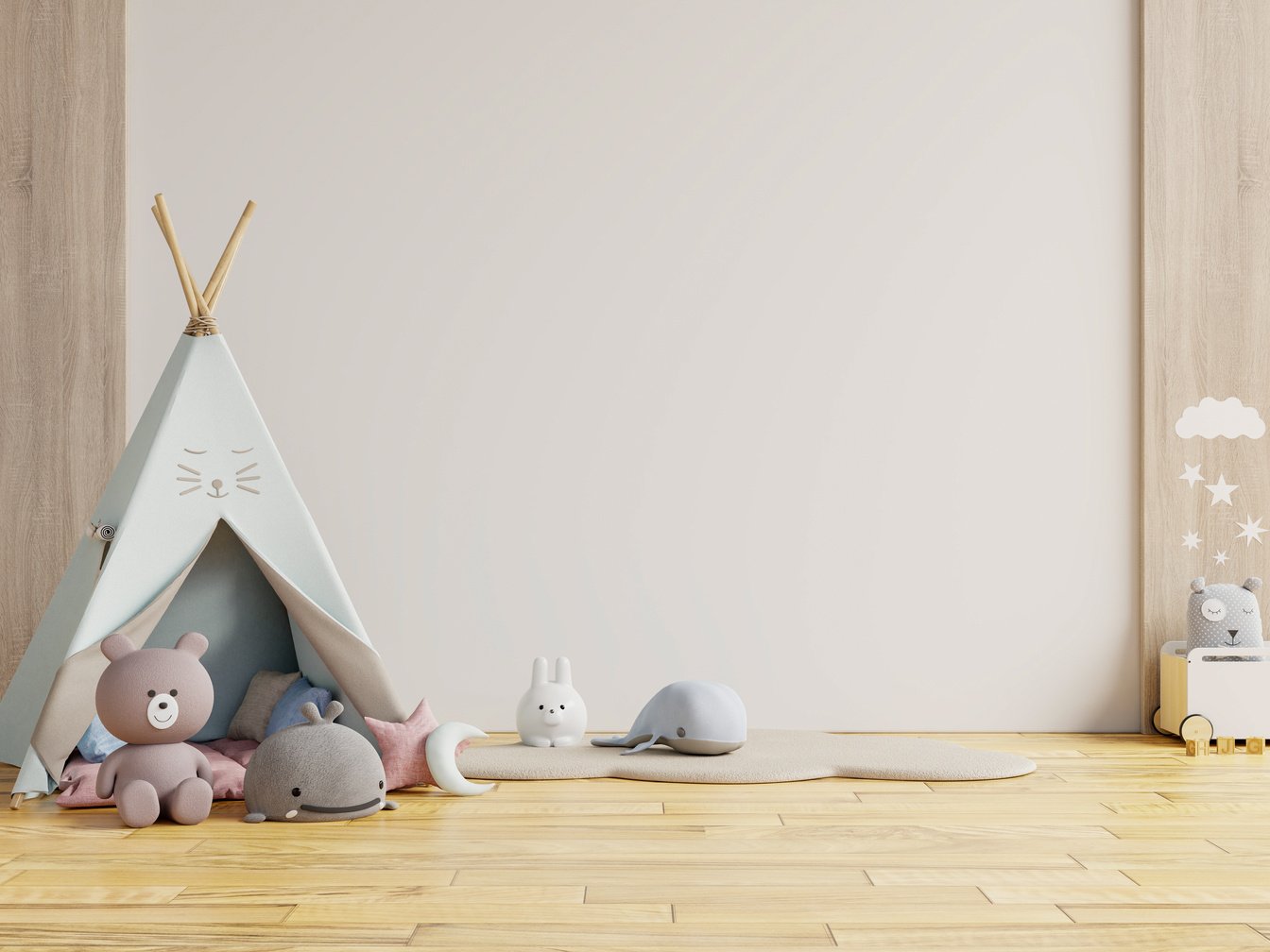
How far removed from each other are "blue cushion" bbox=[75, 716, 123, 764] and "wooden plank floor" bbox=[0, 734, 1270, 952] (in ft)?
0.79

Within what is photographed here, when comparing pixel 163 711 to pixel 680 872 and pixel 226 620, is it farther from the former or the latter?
pixel 680 872

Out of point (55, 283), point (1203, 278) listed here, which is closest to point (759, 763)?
point (1203, 278)

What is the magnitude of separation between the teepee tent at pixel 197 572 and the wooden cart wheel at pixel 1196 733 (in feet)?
6.38

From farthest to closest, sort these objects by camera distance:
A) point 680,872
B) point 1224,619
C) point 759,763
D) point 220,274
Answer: point 1224,619
point 220,274
point 759,763
point 680,872

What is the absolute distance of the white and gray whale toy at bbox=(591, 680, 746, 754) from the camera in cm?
267

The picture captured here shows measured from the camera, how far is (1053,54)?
331 cm

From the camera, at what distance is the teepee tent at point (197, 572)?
7.88 ft

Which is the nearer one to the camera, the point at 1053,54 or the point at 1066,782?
the point at 1066,782

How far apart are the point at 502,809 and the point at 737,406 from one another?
4.76 feet

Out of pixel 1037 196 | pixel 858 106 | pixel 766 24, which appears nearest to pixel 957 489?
pixel 1037 196

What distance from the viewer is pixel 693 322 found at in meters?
3.29

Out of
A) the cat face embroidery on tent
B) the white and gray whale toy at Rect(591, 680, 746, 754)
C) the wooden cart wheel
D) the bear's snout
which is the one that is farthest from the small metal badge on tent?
the wooden cart wheel

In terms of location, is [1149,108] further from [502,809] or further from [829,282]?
[502,809]

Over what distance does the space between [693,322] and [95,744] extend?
6.08 feet
